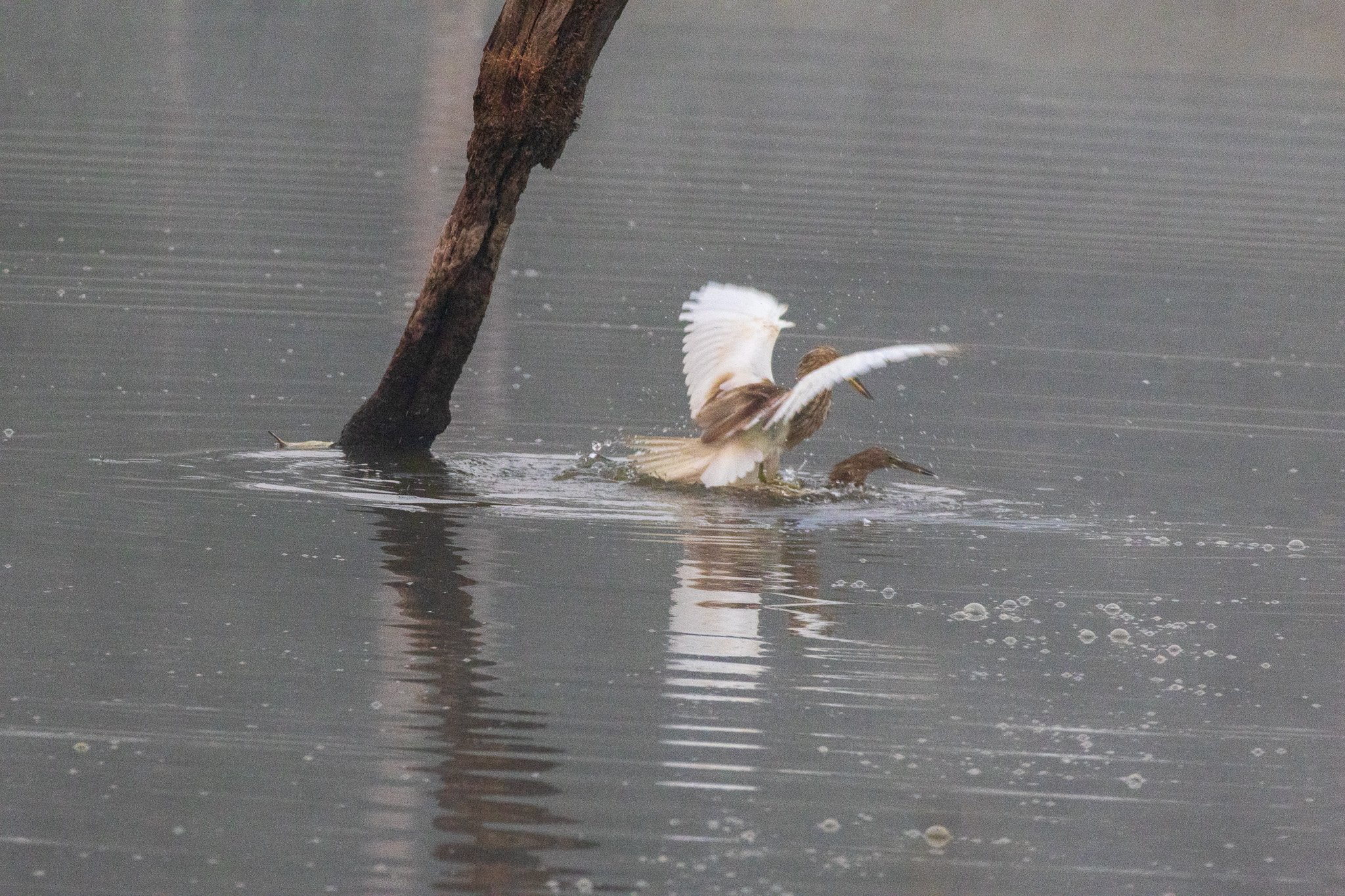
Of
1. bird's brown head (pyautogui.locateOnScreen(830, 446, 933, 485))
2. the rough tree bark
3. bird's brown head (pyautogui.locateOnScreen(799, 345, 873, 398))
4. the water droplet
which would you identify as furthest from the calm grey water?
bird's brown head (pyautogui.locateOnScreen(799, 345, 873, 398))

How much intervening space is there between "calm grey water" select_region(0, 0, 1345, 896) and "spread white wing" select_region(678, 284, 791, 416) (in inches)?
21.2

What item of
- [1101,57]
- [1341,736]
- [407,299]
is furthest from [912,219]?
[1101,57]

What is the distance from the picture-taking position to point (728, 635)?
770cm

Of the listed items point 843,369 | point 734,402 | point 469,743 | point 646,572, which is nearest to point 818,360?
point 734,402

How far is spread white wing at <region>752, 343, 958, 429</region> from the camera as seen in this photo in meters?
8.32

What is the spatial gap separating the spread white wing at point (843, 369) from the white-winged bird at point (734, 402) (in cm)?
47

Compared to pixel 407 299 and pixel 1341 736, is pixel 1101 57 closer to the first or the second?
pixel 407 299

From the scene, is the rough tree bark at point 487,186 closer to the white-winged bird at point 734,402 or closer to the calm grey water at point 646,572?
the calm grey water at point 646,572

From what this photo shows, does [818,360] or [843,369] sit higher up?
[843,369]

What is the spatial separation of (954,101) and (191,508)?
2750 cm

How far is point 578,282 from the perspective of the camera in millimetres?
16562

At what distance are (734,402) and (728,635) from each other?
7.74ft

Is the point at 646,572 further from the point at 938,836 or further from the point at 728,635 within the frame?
the point at 938,836

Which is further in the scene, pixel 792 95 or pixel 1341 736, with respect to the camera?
pixel 792 95
